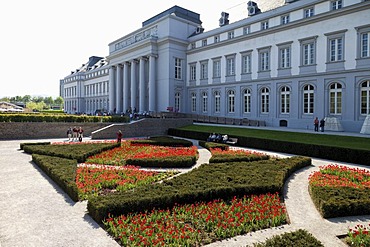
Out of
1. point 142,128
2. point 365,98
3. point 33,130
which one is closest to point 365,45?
point 365,98

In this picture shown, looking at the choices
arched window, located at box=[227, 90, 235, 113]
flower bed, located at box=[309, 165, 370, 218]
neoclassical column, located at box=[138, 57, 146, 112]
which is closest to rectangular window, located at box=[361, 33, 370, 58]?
arched window, located at box=[227, 90, 235, 113]

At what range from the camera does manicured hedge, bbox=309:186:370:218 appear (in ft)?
26.5

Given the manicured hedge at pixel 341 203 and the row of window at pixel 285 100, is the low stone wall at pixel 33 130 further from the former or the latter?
the manicured hedge at pixel 341 203

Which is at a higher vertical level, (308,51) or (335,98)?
(308,51)

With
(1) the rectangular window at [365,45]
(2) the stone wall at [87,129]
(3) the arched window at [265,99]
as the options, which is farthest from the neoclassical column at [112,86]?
(1) the rectangular window at [365,45]

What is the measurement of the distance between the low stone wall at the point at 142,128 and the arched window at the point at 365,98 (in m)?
20.1

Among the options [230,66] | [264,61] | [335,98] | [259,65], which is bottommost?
[335,98]

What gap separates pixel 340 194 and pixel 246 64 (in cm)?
3233

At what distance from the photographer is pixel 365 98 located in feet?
90.6

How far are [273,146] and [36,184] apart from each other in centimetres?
1598

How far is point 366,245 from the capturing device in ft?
20.1

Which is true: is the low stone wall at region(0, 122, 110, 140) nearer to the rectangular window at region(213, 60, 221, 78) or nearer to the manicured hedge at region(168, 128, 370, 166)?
the manicured hedge at region(168, 128, 370, 166)

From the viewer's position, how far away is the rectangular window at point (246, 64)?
127 feet

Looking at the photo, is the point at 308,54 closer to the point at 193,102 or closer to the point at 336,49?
the point at 336,49
